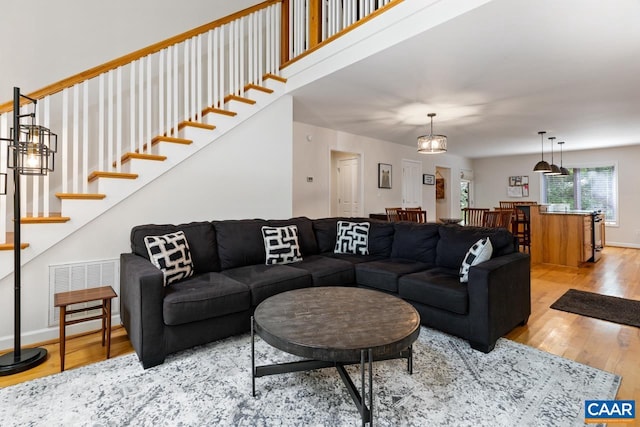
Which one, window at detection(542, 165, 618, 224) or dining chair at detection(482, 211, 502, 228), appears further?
window at detection(542, 165, 618, 224)

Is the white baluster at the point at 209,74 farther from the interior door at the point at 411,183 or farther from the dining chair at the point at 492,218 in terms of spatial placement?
the interior door at the point at 411,183

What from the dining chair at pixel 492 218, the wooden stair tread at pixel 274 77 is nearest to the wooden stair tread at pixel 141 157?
the wooden stair tread at pixel 274 77

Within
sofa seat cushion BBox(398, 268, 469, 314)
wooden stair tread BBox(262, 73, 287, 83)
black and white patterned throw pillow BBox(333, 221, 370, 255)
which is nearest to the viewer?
sofa seat cushion BBox(398, 268, 469, 314)

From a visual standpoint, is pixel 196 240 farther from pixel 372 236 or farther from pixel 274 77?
pixel 274 77

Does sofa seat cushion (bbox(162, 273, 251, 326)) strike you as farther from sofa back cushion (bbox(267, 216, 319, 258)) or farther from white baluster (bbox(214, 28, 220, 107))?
white baluster (bbox(214, 28, 220, 107))

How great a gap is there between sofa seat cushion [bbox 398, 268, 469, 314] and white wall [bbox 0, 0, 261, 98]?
13.1 ft

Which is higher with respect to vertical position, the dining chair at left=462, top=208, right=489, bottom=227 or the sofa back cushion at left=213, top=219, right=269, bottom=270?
the dining chair at left=462, top=208, right=489, bottom=227

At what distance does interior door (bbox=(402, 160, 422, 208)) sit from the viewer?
24.3 ft

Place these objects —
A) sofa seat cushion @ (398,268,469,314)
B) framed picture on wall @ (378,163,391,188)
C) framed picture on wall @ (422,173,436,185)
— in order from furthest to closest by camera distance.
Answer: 1. framed picture on wall @ (422,173,436,185)
2. framed picture on wall @ (378,163,391,188)
3. sofa seat cushion @ (398,268,469,314)

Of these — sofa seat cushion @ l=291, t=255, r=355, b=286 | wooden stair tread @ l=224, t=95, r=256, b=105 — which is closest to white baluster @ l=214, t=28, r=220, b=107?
wooden stair tread @ l=224, t=95, r=256, b=105

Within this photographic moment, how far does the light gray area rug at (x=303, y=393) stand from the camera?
1603 millimetres

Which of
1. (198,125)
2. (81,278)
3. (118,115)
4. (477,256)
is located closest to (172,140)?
(198,125)

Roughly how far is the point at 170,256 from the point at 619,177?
31.7 ft

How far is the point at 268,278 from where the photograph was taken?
2.61m
